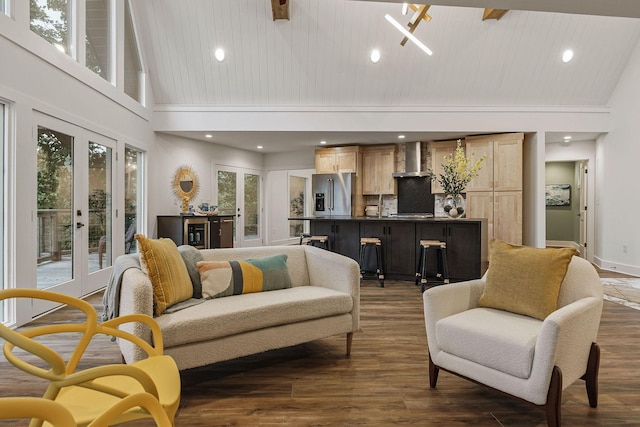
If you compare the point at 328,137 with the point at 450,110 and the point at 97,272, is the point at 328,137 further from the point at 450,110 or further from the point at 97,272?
the point at 97,272

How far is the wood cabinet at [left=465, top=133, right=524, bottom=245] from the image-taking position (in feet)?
21.5

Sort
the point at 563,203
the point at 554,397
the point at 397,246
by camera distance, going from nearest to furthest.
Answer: the point at 554,397
the point at 397,246
the point at 563,203

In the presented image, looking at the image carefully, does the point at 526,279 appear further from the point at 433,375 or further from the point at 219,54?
the point at 219,54

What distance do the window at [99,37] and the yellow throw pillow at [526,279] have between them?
507 centimetres

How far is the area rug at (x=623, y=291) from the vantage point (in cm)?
436

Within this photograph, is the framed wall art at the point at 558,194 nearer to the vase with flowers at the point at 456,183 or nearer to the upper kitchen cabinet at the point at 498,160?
the upper kitchen cabinet at the point at 498,160

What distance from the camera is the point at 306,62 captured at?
6168mm

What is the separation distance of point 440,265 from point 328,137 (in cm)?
330

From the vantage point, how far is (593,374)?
1998 millimetres

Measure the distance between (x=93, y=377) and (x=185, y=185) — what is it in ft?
22.1

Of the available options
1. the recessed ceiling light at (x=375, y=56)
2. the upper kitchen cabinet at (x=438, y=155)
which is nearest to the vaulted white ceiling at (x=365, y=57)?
the recessed ceiling light at (x=375, y=56)

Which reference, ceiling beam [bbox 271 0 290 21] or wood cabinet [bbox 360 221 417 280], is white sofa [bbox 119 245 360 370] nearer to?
wood cabinet [bbox 360 221 417 280]

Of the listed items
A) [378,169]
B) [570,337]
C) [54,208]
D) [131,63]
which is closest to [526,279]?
[570,337]

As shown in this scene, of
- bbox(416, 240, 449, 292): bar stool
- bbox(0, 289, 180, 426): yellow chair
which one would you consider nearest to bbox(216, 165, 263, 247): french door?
bbox(416, 240, 449, 292): bar stool
